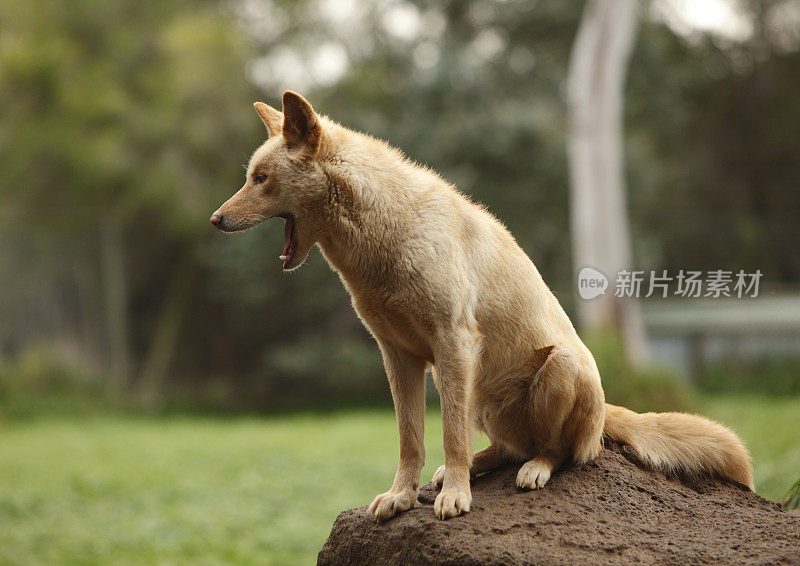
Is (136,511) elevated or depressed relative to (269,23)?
depressed

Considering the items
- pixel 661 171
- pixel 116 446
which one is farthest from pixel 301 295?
pixel 661 171

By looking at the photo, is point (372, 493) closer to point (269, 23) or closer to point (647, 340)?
point (647, 340)

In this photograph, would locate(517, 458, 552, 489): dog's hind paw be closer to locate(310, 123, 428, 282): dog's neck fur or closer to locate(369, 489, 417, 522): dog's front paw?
locate(369, 489, 417, 522): dog's front paw

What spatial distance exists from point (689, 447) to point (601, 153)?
6.20m

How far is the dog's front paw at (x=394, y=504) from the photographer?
269cm

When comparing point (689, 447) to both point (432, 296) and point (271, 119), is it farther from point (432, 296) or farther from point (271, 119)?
point (271, 119)

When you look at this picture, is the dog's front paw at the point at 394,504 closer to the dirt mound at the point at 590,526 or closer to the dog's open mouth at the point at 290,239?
the dirt mound at the point at 590,526

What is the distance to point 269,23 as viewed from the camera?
40.5 feet

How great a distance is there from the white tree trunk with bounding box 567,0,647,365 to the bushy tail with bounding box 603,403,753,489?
5610 millimetres

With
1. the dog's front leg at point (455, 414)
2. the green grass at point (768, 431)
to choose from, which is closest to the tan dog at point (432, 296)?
the dog's front leg at point (455, 414)

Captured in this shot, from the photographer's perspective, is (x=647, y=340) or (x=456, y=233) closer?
(x=456, y=233)

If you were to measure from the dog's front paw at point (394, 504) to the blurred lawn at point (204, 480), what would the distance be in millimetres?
2616

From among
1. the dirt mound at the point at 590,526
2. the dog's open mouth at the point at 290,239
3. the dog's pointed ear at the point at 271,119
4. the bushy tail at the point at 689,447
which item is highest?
the dog's pointed ear at the point at 271,119

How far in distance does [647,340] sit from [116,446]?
259 inches
